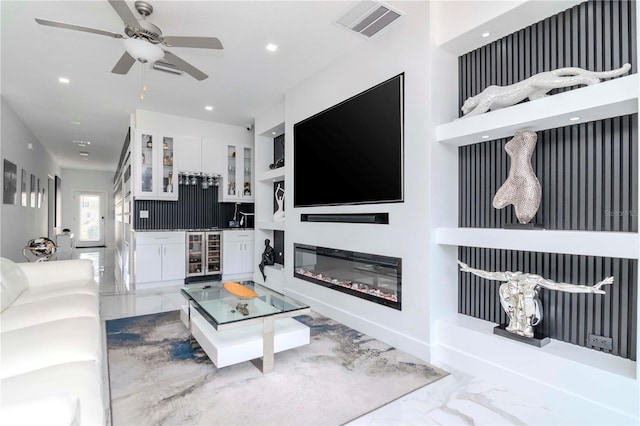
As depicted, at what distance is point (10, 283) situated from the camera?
255 cm

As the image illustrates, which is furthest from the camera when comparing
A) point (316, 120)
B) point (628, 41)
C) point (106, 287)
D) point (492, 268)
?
point (106, 287)

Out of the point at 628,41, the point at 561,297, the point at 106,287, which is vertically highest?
the point at 628,41

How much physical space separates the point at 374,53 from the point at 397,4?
528mm

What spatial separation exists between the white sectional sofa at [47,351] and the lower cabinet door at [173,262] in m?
2.16

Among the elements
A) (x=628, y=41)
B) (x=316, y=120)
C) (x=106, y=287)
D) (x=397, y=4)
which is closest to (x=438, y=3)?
(x=397, y=4)

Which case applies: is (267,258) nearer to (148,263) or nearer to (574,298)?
(148,263)

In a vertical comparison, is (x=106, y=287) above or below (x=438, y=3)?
below

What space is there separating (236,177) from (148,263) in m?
2.02

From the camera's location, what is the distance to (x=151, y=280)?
511 centimetres

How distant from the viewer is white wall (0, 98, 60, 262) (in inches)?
198

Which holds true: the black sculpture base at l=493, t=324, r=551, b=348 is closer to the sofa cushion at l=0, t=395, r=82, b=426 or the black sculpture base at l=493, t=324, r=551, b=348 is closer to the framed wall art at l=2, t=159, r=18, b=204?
the sofa cushion at l=0, t=395, r=82, b=426

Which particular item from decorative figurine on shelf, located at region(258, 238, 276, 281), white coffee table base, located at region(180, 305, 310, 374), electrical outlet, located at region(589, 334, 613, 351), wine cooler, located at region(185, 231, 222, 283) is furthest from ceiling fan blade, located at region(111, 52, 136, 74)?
electrical outlet, located at region(589, 334, 613, 351)

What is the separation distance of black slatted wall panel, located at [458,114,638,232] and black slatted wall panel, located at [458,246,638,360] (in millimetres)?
220

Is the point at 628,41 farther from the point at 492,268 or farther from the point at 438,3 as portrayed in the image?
the point at 492,268
